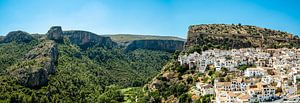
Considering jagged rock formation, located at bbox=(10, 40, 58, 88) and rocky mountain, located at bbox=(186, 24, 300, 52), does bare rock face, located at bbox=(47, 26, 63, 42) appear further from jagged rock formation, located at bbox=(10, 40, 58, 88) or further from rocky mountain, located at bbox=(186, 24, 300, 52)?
rocky mountain, located at bbox=(186, 24, 300, 52)

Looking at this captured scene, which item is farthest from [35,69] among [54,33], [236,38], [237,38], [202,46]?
[54,33]

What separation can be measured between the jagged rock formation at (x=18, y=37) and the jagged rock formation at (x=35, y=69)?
127 feet

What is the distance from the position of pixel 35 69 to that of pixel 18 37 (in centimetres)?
7206

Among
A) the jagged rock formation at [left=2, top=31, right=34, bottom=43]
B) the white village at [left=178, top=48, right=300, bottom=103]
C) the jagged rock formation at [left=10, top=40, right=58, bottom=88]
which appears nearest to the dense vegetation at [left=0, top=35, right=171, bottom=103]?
the jagged rock formation at [left=10, top=40, right=58, bottom=88]

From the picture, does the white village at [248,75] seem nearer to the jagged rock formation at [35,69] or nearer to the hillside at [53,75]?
the hillside at [53,75]

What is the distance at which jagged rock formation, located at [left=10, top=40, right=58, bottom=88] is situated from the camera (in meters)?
121

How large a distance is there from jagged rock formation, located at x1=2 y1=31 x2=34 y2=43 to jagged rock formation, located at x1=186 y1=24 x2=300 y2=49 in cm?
7238

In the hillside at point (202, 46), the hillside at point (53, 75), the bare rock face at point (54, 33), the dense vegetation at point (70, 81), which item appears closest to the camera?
the hillside at point (202, 46)

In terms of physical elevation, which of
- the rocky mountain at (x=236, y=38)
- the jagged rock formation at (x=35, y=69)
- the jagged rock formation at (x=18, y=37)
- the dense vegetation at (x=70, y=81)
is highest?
the rocky mountain at (x=236, y=38)

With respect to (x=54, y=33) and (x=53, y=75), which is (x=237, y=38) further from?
(x=54, y=33)

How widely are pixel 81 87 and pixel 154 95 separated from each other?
126 feet

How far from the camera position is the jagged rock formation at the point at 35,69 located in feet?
397

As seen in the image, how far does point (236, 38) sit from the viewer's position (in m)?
146

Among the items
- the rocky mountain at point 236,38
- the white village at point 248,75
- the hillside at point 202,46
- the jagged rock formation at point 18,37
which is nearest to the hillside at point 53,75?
the jagged rock formation at point 18,37
